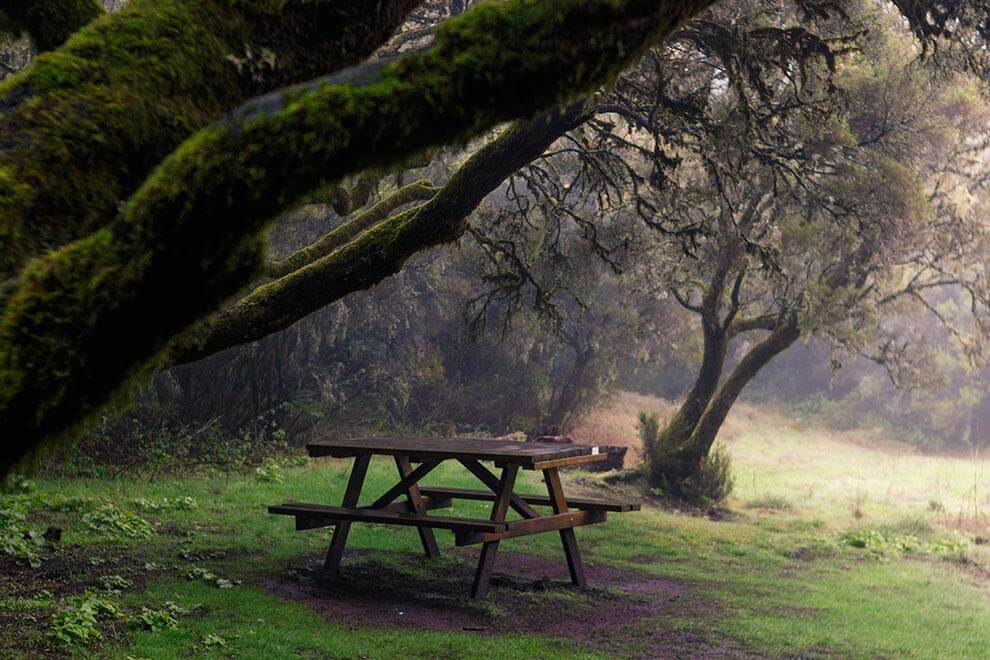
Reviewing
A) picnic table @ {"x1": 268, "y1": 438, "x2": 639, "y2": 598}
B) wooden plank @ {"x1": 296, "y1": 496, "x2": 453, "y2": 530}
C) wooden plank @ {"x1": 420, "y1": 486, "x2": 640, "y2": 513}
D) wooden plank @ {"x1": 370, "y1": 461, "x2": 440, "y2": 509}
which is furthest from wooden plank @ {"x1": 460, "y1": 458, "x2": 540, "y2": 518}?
wooden plank @ {"x1": 296, "y1": 496, "x2": 453, "y2": 530}

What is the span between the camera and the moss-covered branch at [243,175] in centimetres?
263

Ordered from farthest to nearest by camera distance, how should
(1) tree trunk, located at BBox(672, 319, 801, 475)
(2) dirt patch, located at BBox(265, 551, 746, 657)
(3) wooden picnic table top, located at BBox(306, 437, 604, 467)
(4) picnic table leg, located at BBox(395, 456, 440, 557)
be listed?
(1) tree trunk, located at BBox(672, 319, 801, 475) < (4) picnic table leg, located at BBox(395, 456, 440, 557) < (3) wooden picnic table top, located at BBox(306, 437, 604, 467) < (2) dirt patch, located at BBox(265, 551, 746, 657)

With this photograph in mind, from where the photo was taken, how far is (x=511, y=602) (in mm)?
9047

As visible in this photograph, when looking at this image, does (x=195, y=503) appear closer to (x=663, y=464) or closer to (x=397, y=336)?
(x=663, y=464)

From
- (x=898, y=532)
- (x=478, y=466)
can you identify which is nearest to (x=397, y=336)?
(x=898, y=532)

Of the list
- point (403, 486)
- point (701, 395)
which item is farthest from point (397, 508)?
point (701, 395)

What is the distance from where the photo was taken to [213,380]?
62.5 ft

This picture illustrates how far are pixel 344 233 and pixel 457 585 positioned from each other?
138 inches

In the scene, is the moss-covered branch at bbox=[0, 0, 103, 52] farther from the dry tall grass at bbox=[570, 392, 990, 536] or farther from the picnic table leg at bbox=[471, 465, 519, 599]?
the dry tall grass at bbox=[570, 392, 990, 536]

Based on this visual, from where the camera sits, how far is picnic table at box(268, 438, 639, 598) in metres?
8.90

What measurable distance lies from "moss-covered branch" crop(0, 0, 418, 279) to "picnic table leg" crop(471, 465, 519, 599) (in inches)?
241

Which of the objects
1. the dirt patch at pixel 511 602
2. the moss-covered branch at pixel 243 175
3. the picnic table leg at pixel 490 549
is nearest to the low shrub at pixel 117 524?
Result: the dirt patch at pixel 511 602

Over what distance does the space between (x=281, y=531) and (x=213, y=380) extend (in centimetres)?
778

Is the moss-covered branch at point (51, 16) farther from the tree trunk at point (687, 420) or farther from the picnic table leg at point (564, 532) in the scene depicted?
the tree trunk at point (687, 420)
